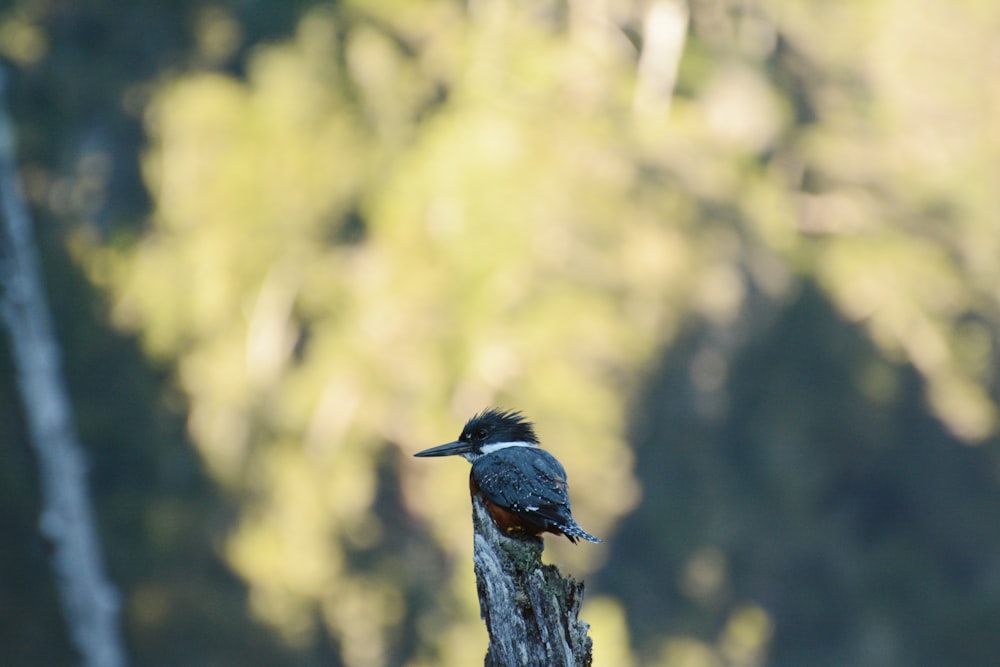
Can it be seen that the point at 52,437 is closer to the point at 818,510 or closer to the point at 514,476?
the point at 514,476

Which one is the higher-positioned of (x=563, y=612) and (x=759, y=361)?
(x=759, y=361)

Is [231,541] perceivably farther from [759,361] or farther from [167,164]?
[759,361]

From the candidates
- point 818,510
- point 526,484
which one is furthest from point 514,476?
point 818,510

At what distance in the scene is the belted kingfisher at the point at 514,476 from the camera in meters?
3.50

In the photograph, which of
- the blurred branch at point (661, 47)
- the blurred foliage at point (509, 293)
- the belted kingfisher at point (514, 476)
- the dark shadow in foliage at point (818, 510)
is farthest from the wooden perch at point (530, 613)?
the blurred branch at point (661, 47)

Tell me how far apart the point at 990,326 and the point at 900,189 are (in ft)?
8.40

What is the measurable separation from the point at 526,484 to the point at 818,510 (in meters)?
14.8

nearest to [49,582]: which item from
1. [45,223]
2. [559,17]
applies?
[45,223]

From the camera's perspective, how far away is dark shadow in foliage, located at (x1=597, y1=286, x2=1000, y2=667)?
48.5ft

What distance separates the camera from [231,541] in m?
11.9

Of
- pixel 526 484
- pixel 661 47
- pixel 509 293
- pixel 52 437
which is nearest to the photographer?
pixel 526 484

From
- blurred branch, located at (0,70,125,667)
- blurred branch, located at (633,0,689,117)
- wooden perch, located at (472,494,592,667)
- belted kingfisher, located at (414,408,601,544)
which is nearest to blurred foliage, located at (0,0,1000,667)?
blurred branch, located at (633,0,689,117)

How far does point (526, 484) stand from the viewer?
3680 mm

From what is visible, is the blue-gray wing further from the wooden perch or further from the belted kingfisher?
the wooden perch
